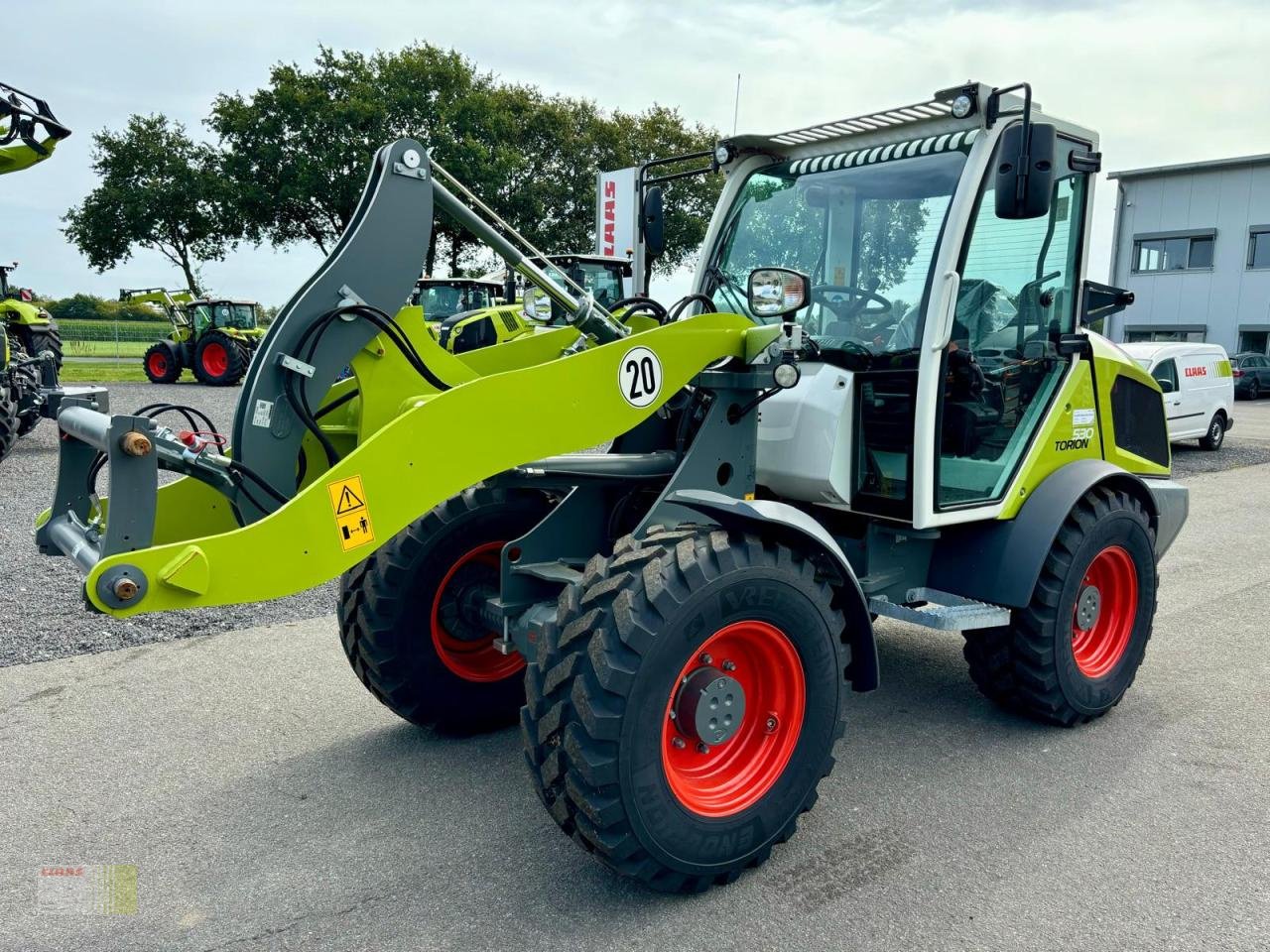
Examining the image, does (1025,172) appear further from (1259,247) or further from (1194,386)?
(1259,247)

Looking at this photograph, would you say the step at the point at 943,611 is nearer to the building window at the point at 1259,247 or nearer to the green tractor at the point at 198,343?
the green tractor at the point at 198,343

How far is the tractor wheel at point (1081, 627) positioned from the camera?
13.4ft

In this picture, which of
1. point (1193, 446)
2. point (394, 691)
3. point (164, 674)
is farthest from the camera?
point (1193, 446)

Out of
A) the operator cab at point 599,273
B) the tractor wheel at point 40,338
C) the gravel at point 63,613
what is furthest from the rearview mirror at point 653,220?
the tractor wheel at point 40,338

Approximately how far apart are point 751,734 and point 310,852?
4.86 ft

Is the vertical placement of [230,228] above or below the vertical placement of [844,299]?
above

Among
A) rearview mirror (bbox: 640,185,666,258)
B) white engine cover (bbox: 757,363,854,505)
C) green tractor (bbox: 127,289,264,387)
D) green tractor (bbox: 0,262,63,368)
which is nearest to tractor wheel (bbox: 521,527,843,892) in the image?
white engine cover (bbox: 757,363,854,505)

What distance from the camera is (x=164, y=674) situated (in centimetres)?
490

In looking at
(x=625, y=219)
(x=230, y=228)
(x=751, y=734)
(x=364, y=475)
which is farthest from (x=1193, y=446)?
(x=230, y=228)

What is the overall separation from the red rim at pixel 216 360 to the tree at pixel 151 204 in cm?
1112

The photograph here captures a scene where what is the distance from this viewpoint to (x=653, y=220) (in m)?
4.75

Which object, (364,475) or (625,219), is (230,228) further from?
(364,475)

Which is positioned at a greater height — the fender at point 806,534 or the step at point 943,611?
the fender at point 806,534

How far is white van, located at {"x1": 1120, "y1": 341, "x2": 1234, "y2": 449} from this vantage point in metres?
14.9
